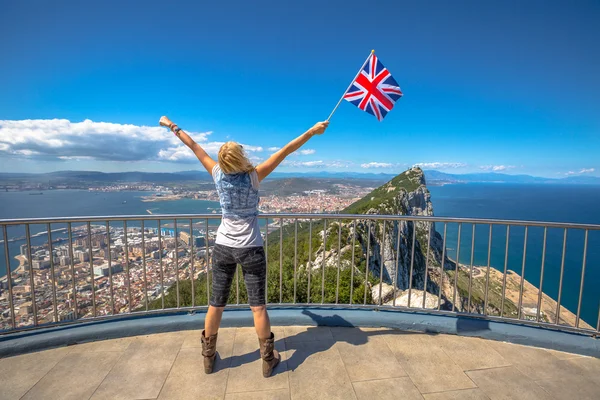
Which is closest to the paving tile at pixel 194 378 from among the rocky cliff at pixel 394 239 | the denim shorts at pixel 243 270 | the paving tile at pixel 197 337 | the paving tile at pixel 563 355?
the paving tile at pixel 197 337

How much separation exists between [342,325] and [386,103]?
2.78 m

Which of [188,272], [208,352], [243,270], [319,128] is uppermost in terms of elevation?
[319,128]

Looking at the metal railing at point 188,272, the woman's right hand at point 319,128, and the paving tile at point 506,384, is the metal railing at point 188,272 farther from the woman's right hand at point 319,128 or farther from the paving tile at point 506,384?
the woman's right hand at point 319,128

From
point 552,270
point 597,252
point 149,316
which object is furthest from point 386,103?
point 597,252

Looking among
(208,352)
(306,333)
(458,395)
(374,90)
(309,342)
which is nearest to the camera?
(458,395)

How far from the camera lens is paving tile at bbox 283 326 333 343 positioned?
10.1 ft

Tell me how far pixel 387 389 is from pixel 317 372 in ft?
2.00

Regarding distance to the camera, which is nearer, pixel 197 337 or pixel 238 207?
pixel 238 207

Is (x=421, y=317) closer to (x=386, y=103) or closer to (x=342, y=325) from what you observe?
(x=342, y=325)

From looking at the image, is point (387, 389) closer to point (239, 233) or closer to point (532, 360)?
point (532, 360)

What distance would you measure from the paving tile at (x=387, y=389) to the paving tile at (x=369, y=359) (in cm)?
6

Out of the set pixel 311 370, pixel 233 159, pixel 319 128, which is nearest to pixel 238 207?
pixel 233 159

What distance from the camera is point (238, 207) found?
2361mm

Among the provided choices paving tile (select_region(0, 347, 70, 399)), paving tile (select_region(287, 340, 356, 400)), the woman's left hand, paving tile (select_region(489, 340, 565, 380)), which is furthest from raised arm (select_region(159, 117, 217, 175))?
paving tile (select_region(489, 340, 565, 380))
